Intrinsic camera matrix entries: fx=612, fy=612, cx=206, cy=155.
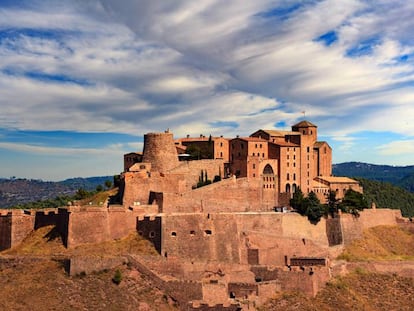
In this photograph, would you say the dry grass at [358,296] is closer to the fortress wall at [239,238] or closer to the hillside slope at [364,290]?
the hillside slope at [364,290]

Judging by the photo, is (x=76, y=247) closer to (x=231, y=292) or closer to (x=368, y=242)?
(x=231, y=292)

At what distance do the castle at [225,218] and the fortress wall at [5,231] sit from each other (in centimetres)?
9

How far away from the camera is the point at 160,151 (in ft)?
180

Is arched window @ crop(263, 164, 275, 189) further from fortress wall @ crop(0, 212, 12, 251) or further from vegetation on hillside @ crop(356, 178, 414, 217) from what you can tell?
vegetation on hillside @ crop(356, 178, 414, 217)

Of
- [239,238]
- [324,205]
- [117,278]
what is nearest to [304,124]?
[324,205]

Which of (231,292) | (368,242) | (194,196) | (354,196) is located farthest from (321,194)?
(231,292)

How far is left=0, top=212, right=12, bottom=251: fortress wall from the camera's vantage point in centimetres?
4172

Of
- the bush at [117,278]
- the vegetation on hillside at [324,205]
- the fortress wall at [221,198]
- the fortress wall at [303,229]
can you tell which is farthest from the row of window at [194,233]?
the vegetation on hillside at [324,205]

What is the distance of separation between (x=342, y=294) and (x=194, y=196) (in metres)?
14.2

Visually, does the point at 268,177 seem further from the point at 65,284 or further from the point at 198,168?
the point at 65,284

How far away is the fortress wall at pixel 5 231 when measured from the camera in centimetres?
4172

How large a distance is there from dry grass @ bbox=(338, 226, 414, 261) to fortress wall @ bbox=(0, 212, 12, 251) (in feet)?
83.2

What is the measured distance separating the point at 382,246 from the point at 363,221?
2768mm

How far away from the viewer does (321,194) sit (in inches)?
2344
